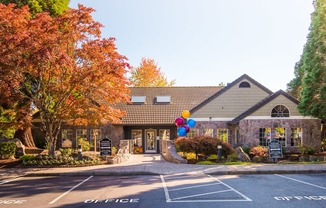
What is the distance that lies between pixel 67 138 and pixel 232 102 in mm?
14829

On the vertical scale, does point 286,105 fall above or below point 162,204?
above

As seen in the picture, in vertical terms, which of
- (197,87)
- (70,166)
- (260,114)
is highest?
(197,87)

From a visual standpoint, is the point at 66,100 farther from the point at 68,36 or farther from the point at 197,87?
the point at 197,87

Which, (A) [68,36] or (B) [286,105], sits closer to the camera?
(A) [68,36]

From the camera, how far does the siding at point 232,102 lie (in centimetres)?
2900

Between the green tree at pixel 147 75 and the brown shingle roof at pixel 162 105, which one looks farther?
the green tree at pixel 147 75

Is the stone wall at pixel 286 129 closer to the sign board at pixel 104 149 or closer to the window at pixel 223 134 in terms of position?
the window at pixel 223 134

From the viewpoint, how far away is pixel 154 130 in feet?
103

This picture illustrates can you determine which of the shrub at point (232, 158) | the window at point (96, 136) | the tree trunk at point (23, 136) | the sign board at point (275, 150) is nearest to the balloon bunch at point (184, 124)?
the shrub at point (232, 158)

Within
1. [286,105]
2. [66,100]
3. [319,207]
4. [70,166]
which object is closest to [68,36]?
[66,100]

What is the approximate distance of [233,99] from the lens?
96.0ft

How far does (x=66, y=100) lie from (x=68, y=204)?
11341mm

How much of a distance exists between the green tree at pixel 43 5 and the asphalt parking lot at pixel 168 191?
1282 cm

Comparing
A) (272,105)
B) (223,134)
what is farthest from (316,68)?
(223,134)
